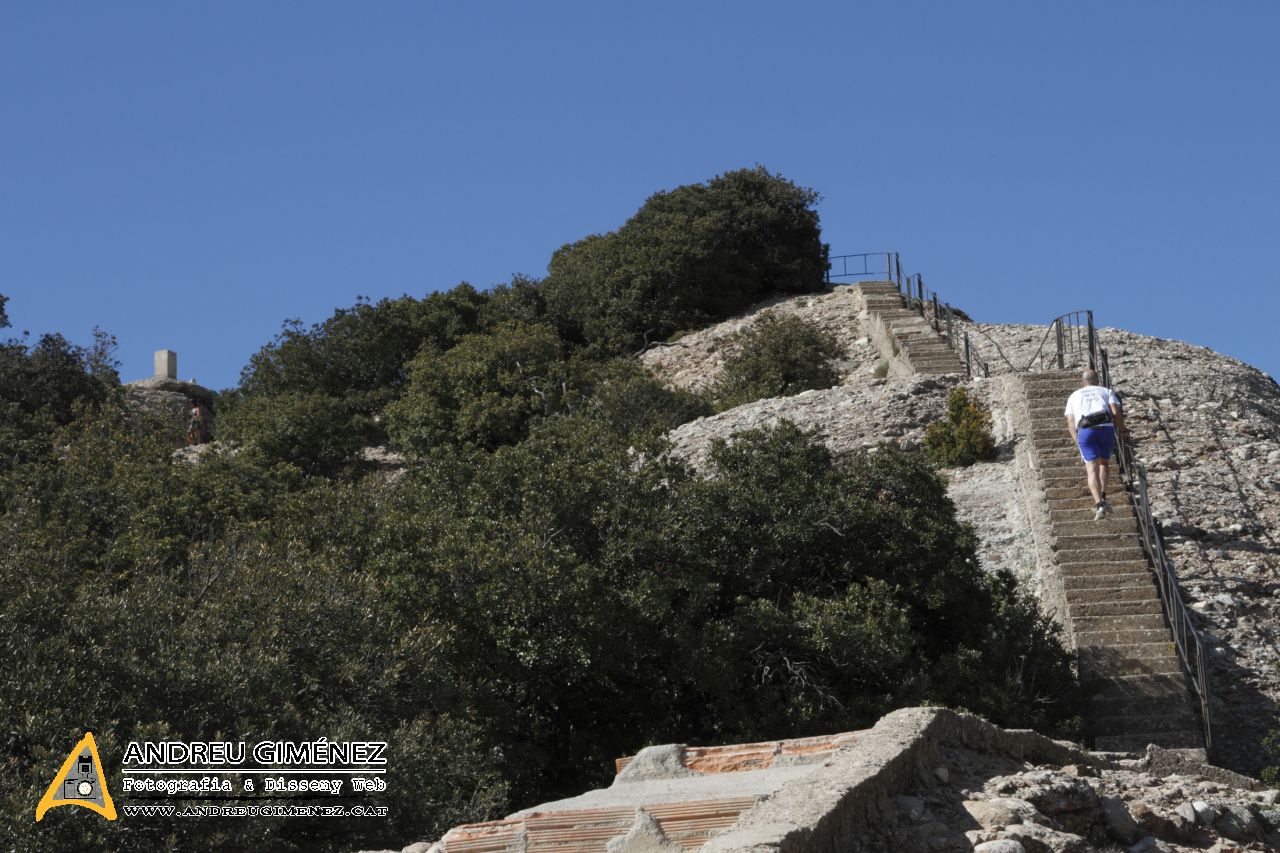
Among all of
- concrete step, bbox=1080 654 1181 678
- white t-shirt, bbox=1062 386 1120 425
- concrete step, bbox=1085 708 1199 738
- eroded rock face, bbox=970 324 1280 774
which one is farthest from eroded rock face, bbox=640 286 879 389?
concrete step, bbox=1085 708 1199 738

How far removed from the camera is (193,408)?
42844mm

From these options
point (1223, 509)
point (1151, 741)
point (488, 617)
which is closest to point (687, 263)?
point (1223, 509)

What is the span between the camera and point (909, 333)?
114ft

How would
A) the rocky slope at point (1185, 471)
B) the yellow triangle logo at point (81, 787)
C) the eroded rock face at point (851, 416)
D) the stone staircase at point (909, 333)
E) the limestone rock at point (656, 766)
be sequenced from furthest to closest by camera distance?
1. the stone staircase at point (909, 333)
2. the eroded rock face at point (851, 416)
3. the rocky slope at point (1185, 471)
4. the yellow triangle logo at point (81, 787)
5. the limestone rock at point (656, 766)

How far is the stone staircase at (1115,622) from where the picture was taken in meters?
16.7

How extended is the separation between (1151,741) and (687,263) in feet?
95.6

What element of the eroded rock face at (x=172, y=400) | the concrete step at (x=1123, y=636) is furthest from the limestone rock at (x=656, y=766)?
the eroded rock face at (x=172, y=400)

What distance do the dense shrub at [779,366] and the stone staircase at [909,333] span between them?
1.50m

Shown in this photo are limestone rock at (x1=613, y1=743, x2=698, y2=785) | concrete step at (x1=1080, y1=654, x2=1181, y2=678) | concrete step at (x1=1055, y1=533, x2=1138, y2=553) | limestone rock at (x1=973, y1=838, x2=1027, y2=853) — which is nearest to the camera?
limestone rock at (x1=973, y1=838, x2=1027, y2=853)

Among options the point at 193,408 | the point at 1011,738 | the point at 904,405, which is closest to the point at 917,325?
the point at 904,405

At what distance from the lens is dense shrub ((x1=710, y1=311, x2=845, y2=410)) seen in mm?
35250

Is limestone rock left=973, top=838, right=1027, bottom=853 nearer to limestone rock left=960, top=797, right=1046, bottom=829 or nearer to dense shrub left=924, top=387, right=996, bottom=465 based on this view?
limestone rock left=960, top=797, right=1046, bottom=829

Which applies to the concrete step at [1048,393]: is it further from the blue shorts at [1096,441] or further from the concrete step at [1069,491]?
the blue shorts at [1096,441]

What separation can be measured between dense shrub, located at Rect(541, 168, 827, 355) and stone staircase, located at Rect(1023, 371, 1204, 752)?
22813 mm
